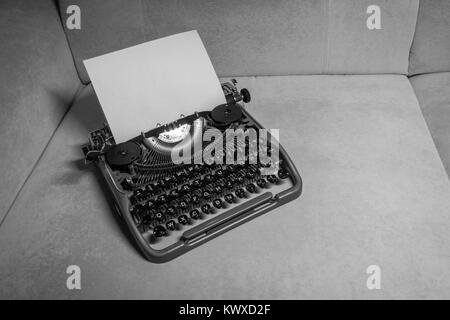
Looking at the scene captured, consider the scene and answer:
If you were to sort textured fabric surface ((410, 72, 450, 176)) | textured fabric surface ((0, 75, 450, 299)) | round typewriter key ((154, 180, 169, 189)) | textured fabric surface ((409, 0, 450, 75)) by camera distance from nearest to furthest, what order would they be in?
1. textured fabric surface ((0, 75, 450, 299))
2. round typewriter key ((154, 180, 169, 189))
3. textured fabric surface ((410, 72, 450, 176))
4. textured fabric surface ((409, 0, 450, 75))

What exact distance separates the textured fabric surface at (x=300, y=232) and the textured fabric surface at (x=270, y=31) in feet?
1.29

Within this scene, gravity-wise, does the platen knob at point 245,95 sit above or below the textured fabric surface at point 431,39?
below

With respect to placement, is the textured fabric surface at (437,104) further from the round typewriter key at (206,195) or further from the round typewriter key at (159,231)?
the round typewriter key at (159,231)

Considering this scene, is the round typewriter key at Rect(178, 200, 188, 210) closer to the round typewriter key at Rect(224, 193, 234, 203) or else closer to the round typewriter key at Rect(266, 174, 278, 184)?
the round typewriter key at Rect(224, 193, 234, 203)

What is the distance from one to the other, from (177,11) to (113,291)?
1.44 meters

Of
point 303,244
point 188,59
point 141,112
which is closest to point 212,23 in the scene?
point 188,59

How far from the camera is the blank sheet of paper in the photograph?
1.66 m

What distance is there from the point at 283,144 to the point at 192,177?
1.63 feet

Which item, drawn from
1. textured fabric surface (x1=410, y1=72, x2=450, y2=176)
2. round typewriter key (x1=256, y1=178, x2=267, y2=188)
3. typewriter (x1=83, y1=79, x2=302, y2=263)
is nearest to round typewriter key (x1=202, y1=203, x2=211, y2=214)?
typewriter (x1=83, y1=79, x2=302, y2=263)

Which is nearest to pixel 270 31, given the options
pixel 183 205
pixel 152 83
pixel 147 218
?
pixel 152 83

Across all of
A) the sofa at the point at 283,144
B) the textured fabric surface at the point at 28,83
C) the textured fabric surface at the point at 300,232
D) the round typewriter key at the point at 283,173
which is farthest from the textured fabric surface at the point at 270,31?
the round typewriter key at the point at 283,173

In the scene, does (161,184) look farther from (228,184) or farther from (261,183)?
(261,183)

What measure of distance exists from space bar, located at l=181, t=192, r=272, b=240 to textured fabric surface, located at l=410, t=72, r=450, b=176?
2.65 ft

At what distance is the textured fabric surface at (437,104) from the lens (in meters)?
1.87
